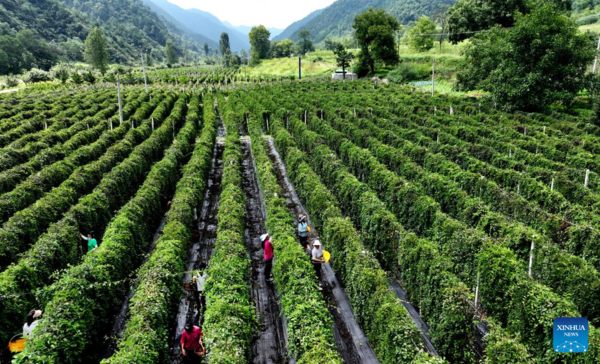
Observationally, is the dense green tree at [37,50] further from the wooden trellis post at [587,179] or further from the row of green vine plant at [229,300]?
the wooden trellis post at [587,179]

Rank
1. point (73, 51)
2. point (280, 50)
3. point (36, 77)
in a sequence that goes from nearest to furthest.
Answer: point (36, 77)
point (73, 51)
point (280, 50)

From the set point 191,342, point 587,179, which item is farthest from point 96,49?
point 587,179

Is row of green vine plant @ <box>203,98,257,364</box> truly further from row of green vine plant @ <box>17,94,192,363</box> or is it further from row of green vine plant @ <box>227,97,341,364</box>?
row of green vine plant @ <box>17,94,192,363</box>

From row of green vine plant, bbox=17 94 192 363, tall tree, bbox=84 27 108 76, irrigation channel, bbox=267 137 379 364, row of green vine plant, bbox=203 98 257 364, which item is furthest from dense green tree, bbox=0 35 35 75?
irrigation channel, bbox=267 137 379 364

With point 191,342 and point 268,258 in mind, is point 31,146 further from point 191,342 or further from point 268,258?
point 191,342

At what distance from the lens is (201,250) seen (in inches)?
606

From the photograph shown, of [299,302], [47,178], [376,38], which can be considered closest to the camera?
[299,302]

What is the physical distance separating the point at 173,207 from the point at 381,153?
42.0 feet

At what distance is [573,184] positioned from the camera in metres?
16.2

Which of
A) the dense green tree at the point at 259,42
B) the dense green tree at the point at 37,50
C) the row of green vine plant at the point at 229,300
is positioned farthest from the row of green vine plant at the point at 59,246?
the dense green tree at the point at 37,50

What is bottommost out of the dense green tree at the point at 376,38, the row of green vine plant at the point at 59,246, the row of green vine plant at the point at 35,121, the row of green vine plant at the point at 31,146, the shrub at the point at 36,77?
the row of green vine plant at the point at 59,246

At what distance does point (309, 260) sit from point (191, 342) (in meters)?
4.09

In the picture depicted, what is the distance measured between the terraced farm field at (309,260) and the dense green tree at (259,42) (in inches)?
4441

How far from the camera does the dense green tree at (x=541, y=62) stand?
31.8 meters
